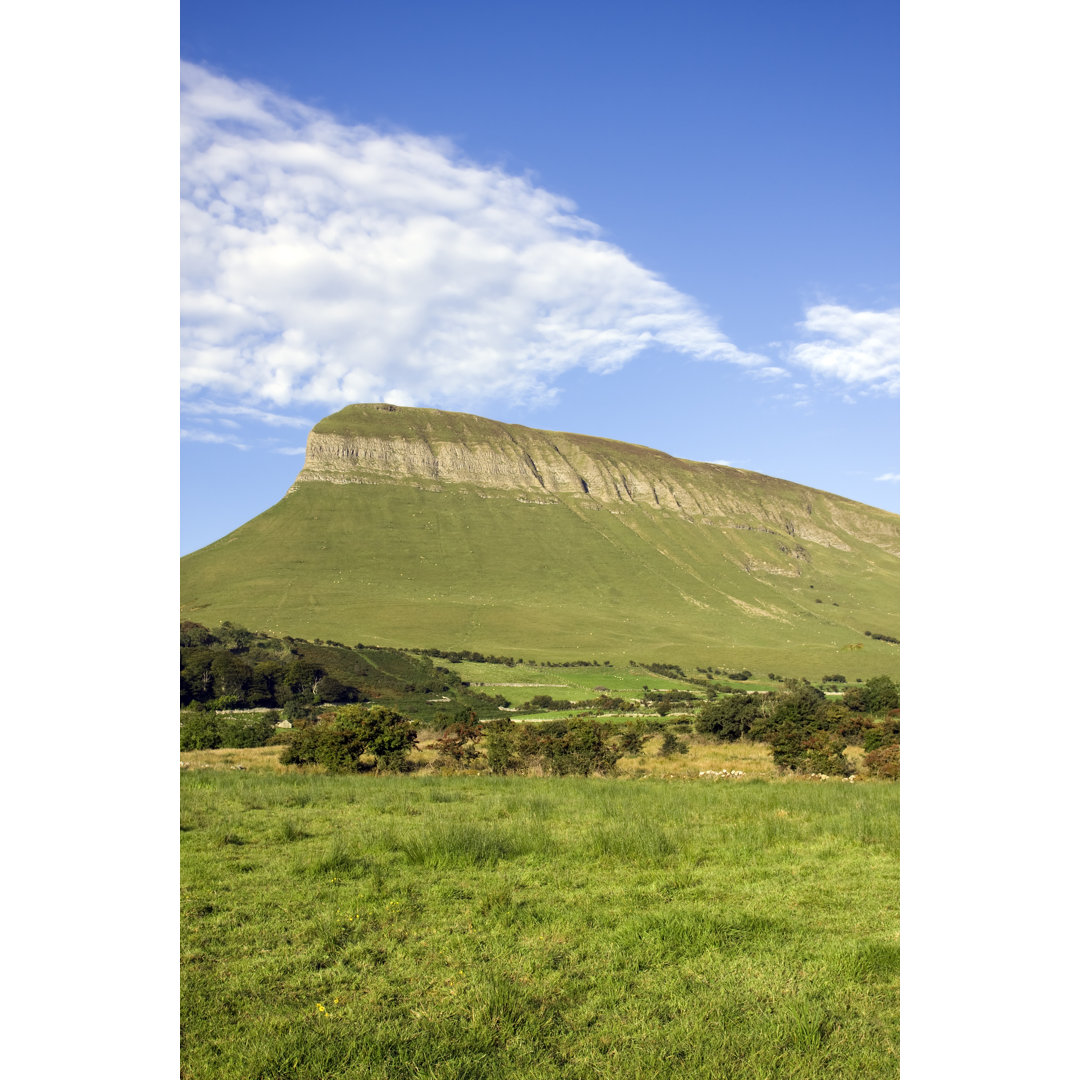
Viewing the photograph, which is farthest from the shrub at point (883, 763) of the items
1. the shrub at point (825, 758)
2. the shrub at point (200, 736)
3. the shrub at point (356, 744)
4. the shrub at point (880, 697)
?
the shrub at point (200, 736)

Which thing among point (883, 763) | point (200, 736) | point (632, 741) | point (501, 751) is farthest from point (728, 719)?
point (200, 736)

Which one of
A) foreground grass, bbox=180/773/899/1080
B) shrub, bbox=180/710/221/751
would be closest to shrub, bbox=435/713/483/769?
foreground grass, bbox=180/773/899/1080

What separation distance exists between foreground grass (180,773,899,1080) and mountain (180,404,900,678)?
234 ft

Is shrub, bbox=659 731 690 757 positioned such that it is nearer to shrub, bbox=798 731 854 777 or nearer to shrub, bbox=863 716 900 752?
shrub, bbox=798 731 854 777

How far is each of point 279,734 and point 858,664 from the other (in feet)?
303

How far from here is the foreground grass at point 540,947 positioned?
3711mm

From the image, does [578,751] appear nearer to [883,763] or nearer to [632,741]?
[632,741]

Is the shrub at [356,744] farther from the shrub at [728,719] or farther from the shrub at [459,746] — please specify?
the shrub at [728,719]

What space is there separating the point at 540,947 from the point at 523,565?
13564cm

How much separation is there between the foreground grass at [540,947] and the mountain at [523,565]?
7138 cm

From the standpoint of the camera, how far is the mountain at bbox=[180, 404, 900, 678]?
103375 mm

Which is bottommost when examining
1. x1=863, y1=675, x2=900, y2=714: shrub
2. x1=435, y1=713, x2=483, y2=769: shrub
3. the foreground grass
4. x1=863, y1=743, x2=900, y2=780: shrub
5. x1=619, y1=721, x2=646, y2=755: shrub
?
x1=863, y1=675, x2=900, y2=714: shrub

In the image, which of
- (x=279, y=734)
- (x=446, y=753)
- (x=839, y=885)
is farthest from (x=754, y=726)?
(x=839, y=885)
